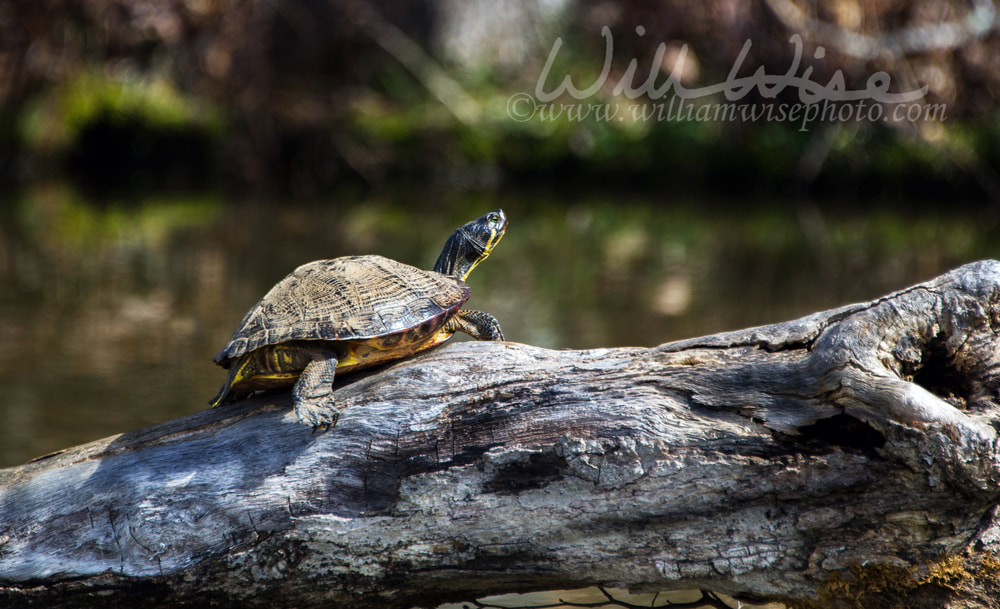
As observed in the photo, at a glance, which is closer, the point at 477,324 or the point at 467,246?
the point at 477,324

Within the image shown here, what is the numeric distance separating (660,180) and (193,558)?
10.9 metres

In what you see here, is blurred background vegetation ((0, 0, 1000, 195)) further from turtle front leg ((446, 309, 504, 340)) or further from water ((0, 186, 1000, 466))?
turtle front leg ((446, 309, 504, 340))

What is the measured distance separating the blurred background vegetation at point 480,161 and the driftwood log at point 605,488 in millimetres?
2971

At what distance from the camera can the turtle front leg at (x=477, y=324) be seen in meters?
2.50

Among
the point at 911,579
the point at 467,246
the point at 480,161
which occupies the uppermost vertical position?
the point at 480,161

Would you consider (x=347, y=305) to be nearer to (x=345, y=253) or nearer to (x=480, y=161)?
(x=345, y=253)

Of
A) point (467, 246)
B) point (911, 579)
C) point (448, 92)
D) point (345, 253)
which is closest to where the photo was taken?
point (911, 579)

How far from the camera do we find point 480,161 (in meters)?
12.2

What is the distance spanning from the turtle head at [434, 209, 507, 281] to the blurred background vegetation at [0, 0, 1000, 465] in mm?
2292

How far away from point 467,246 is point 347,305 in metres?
0.55

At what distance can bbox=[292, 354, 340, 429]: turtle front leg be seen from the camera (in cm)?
200

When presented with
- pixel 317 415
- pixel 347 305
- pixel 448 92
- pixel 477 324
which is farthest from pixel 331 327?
pixel 448 92

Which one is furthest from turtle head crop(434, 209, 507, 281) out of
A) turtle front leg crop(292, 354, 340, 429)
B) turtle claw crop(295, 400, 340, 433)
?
turtle claw crop(295, 400, 340, 433)

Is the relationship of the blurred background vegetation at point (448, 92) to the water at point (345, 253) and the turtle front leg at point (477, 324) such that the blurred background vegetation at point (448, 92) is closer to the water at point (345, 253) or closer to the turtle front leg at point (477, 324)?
the water at point (345, 253)
